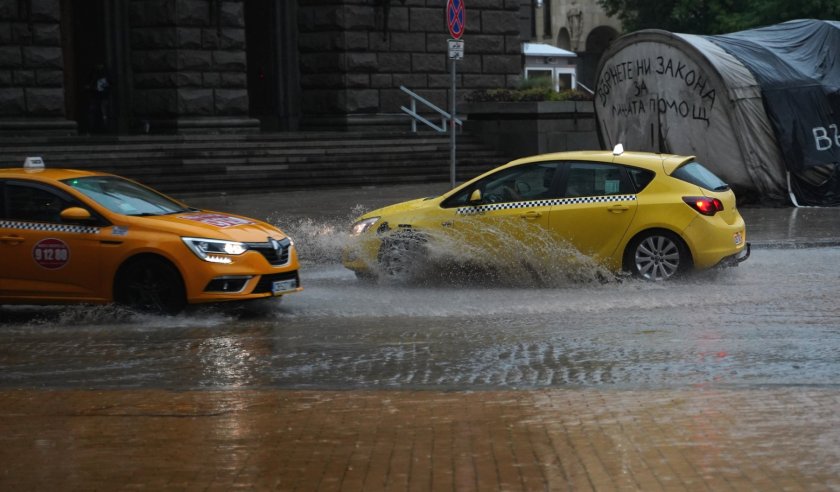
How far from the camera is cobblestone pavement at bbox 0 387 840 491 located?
5.99m

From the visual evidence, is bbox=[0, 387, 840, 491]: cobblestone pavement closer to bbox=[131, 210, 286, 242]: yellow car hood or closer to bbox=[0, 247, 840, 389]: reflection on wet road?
bbox=[0, 247, 840, 389]: reflection on wet road

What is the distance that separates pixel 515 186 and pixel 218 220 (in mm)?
3277

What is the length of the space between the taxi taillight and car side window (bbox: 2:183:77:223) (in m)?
5.87

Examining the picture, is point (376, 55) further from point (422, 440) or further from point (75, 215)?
point (422, 440)

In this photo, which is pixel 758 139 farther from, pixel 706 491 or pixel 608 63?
pixel 706 491

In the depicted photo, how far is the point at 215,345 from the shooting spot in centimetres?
1003

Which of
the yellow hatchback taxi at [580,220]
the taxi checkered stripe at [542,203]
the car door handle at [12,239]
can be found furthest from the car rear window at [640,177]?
the car door handle at [12,239]

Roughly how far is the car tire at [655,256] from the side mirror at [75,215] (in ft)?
17.1

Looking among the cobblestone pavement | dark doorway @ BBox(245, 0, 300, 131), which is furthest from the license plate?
dark doorway @ BBox(245, 0, 300, 131)

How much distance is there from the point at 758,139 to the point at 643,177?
9.20 metres

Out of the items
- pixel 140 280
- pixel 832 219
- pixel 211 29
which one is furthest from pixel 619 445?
pixel 211 29

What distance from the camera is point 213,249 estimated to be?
1125 centimetres

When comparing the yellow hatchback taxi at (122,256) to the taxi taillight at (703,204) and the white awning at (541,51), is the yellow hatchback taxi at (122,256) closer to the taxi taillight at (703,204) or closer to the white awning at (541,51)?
the taxi taillight at (703,204)

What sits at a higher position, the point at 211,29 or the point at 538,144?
the point at 211,29
